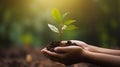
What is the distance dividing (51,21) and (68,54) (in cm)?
92

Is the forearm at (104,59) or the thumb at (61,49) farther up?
the thumb at (61,49)

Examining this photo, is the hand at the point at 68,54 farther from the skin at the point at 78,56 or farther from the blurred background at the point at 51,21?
the blurred background at the point at 51,21

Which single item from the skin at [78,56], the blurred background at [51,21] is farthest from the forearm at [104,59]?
the blurred background at [51,21]

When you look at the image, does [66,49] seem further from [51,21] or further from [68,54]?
[51,21]

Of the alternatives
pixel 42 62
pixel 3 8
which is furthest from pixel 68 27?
pixel 3 8

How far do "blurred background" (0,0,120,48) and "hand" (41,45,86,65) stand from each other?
2.82 ft

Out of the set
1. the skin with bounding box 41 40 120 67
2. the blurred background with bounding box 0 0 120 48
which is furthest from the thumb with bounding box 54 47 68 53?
the blurred background with bounding box 0 0 120 48

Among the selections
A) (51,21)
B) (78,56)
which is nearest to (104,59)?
(78,56)

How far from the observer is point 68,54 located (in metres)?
1.05

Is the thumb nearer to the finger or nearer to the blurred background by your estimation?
the finger

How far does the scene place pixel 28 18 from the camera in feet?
6.40

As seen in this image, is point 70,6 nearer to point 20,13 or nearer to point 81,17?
point 81,17

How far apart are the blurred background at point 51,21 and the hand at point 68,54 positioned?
861 mm

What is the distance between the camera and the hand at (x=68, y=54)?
1.04 meters
